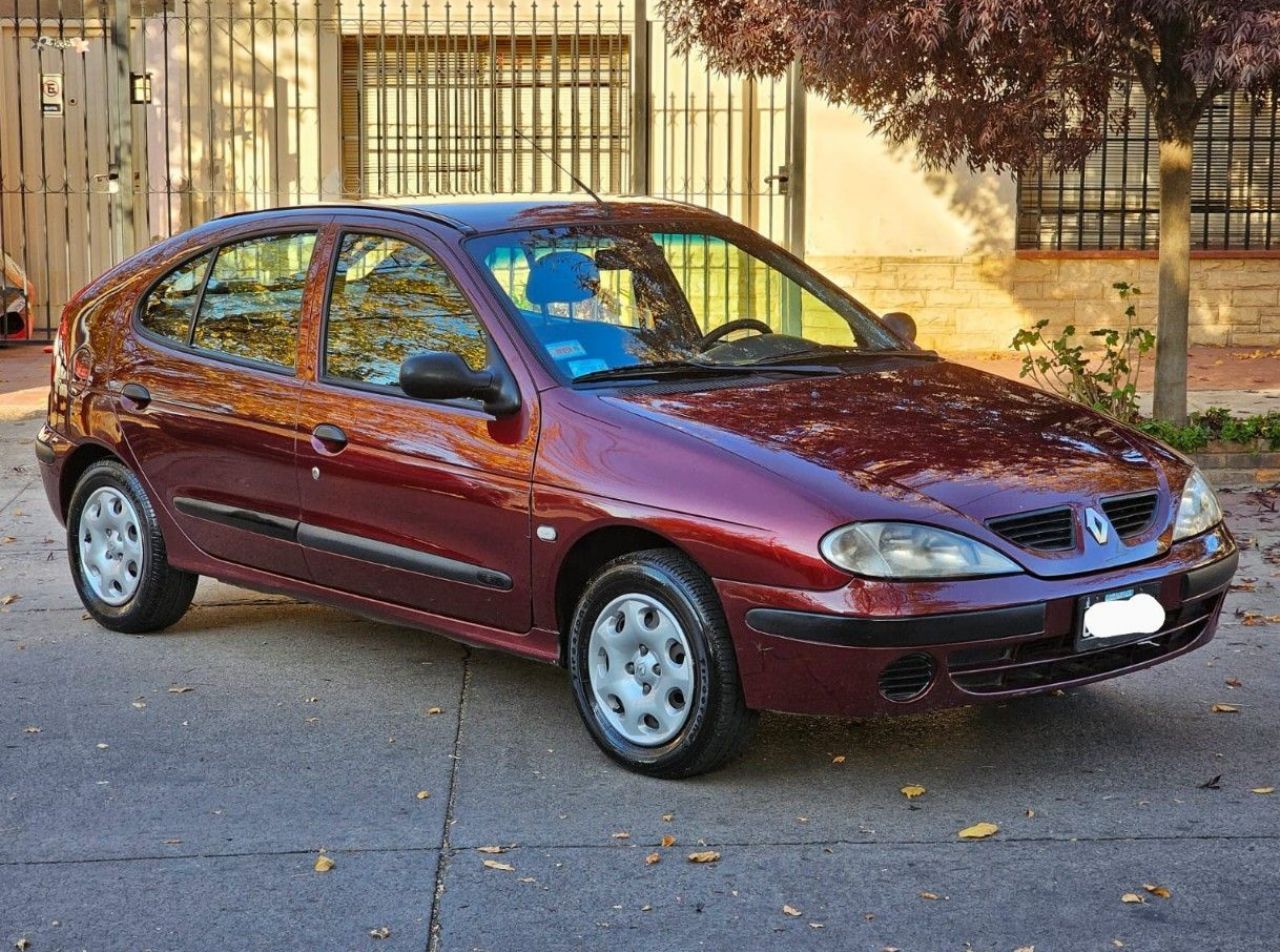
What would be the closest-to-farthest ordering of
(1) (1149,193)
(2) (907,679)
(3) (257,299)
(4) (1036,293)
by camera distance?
1. (2) (907,679)
2. (3) (257,299)
3. (4) (1036,293)
4. (1) (1149,193)

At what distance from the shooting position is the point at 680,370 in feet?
18.2

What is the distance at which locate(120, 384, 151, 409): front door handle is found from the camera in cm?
652

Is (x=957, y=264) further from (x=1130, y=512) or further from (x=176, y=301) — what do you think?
(x=1130, y=512)

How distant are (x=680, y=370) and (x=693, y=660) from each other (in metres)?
1.03

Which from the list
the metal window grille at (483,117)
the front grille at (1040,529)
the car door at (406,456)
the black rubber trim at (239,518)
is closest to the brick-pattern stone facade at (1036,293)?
the metal window grille at (483,117)

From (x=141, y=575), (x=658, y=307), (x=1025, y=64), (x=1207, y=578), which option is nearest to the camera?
(x=1207, y=578)

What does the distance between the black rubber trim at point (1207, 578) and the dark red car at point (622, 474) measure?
2cm

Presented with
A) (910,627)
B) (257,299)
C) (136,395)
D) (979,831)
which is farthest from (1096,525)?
(136,395)

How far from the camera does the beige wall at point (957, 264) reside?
15453 millimetres

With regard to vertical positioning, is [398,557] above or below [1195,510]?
below

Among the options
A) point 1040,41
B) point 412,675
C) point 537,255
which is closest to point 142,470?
point 412,675

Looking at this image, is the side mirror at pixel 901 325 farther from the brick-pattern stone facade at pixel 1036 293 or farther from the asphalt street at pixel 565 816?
the brick-pattern stone facade at pixel 1036 293

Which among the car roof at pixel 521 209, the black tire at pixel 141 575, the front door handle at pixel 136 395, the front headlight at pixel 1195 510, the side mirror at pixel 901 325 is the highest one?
the car roof at pixel 521 209

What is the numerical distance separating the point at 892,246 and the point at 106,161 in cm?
737
